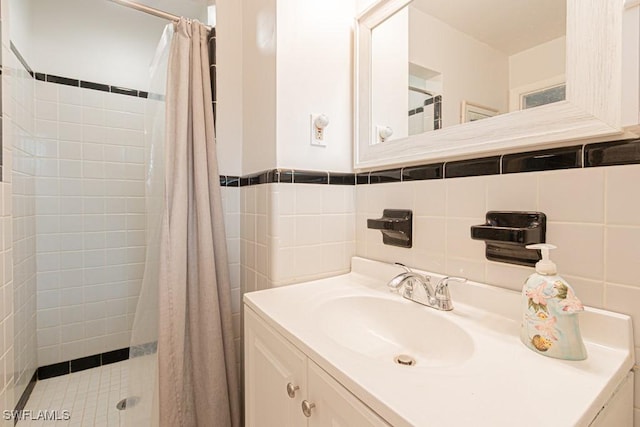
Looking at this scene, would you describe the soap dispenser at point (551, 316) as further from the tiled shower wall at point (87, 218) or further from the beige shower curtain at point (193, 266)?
the tiled shower wall at point (87, 218)

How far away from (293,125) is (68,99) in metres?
1.63

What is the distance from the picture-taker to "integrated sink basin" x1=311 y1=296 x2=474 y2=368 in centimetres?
68

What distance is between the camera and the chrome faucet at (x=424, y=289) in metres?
0.75

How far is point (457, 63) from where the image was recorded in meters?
0.84

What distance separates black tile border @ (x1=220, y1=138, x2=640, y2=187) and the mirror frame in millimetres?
22

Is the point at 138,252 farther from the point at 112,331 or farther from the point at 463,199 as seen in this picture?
the point at 463,199

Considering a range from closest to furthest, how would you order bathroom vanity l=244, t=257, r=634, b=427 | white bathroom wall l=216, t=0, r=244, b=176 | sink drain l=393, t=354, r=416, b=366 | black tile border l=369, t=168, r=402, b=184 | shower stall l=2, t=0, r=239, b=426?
bathroom vanity l=244, t=257, r=634, b=427 < sink drain l=393, t=354, r=416, b=366 < black tile border l=369, t=168, r=402, b=184 < white bathroom wall l=216, t=0, r=244, b=176 < shower stall l=2, t=0, r=239, b=426

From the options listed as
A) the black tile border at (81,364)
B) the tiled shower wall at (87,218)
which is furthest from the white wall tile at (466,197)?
the black tile border at (81,364)

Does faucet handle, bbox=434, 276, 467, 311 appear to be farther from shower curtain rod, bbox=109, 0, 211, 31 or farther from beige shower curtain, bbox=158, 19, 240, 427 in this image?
shower curtain rod, bbox=109, 0, 211, 31

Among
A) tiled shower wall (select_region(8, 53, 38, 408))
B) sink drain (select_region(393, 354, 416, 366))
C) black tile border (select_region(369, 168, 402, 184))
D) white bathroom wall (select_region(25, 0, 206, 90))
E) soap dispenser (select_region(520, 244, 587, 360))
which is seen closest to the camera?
soap dispenser (select_region(520, 244, 587, 360))

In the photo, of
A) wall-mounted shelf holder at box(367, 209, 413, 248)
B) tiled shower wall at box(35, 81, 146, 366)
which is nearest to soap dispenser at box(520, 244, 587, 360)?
wall-mounted shelf holder at box(367, 209, 413, 248)

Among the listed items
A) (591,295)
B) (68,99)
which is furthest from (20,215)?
(591,295)

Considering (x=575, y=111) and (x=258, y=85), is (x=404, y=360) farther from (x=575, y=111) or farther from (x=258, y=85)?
(x=258, y=85)

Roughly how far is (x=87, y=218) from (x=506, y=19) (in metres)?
2.27
